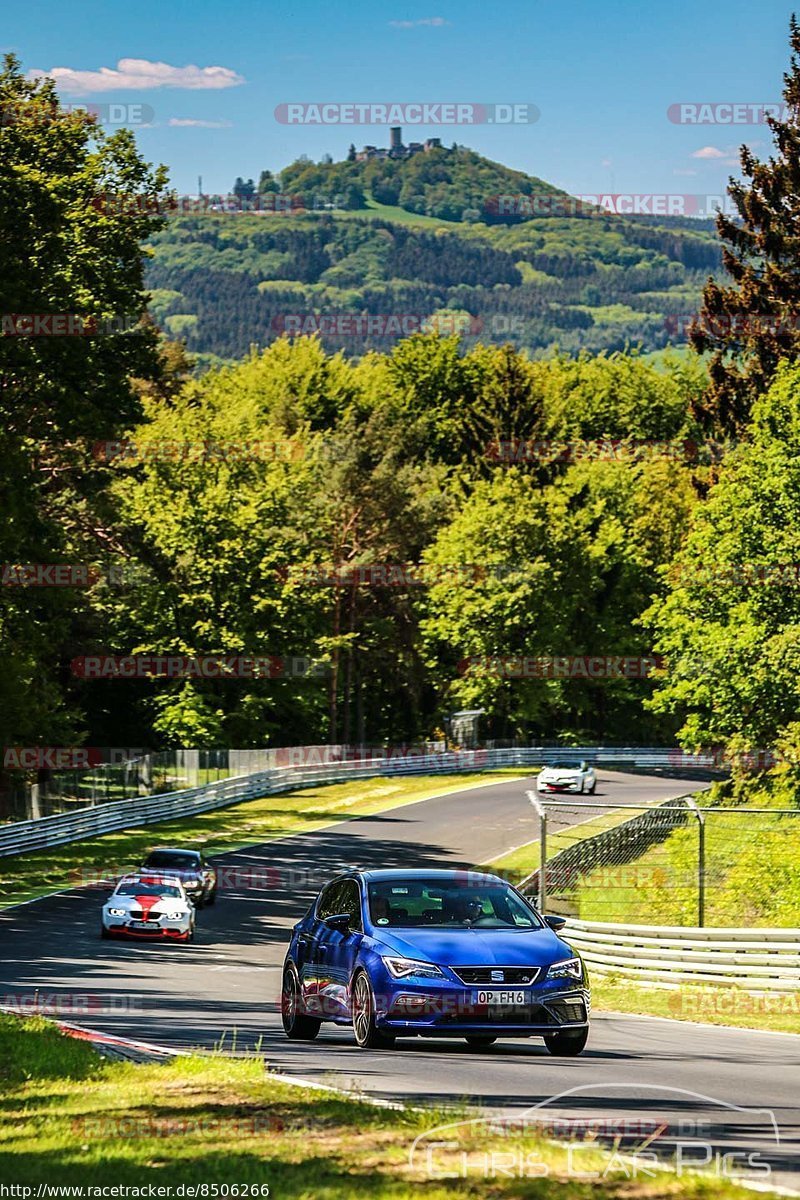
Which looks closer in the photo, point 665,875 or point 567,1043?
point 567,1043

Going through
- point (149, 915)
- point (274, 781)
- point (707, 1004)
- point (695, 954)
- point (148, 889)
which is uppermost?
point (695, 954)

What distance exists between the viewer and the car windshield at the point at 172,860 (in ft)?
120

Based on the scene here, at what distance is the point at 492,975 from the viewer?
13320 mm

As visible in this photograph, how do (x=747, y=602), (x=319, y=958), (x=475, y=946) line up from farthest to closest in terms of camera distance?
1. (x=747, y=602)
2. (x=319, y=958)
3. (x=475, y=946)

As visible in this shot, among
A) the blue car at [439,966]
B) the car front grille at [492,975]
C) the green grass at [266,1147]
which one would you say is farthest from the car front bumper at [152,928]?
the green grass at [266,1147]

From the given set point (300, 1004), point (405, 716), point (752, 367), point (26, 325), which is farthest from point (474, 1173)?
point (405, 716)

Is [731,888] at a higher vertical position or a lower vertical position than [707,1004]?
lower

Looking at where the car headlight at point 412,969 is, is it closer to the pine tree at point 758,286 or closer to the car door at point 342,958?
the car door at point 342,958

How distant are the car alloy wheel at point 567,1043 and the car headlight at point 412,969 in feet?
3.90

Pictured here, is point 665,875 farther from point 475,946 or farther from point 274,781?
point 274,781

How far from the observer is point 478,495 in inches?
3504

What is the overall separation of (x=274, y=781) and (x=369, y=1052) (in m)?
52.8

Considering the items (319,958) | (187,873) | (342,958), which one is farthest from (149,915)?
(342,958)

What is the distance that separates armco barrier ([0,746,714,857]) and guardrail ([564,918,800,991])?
23267mm
